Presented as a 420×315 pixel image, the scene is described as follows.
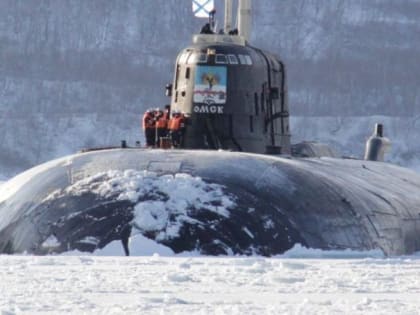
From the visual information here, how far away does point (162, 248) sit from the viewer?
17469 millimetres

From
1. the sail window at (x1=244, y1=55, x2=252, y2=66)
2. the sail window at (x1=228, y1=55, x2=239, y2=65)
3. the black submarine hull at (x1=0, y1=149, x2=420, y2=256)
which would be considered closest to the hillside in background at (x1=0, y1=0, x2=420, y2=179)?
the sail window at (x1=244, y1=55, x2=252, y2=66)

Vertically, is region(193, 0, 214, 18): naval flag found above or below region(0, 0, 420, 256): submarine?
above

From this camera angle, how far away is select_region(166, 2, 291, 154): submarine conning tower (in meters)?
22.5

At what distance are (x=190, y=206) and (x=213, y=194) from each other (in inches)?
15.9

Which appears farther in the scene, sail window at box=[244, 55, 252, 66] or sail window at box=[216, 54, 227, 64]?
sail window at box=[244, 55, 252, 66]

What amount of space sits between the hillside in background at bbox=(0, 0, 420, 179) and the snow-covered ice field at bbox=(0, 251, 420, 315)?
59444mm

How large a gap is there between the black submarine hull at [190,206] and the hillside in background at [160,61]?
55.4 meters

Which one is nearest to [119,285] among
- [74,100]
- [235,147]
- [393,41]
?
[235,147]

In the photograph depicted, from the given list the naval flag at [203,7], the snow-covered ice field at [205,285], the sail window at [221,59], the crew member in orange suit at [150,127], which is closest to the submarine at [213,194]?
the sail window at [221,59]

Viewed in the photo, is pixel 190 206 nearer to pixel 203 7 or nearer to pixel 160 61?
pixel 203 7

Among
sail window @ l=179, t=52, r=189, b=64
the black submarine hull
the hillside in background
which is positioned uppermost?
sail window @ l=179, t=52, r=189, b=64

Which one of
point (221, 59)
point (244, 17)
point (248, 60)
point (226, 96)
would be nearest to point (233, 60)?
point (221, 59)

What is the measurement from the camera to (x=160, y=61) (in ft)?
274

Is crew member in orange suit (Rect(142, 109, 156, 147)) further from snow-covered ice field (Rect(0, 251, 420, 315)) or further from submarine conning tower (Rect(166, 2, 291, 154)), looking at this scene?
snow-covered ice field (Rect(0, 251, 420, 315))
